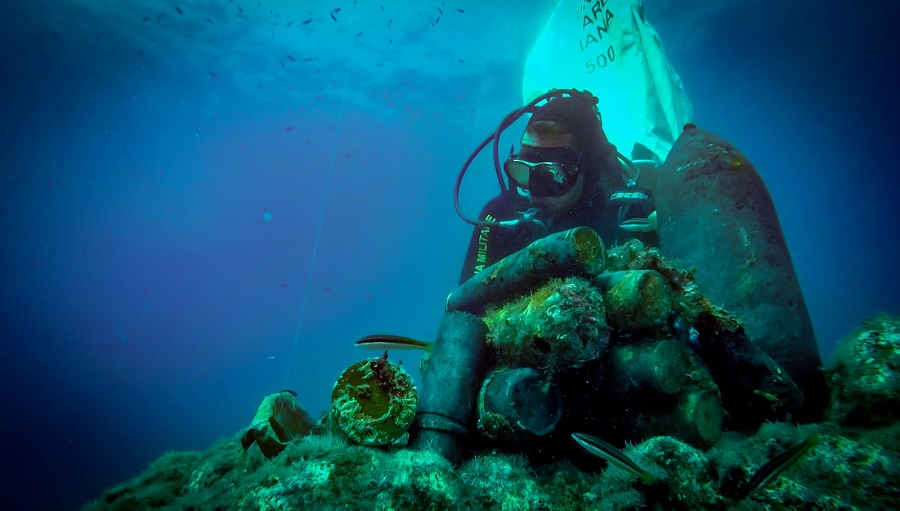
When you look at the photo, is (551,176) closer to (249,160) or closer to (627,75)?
(627,75)

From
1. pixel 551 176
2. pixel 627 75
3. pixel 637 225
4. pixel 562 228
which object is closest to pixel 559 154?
pixel 551 176

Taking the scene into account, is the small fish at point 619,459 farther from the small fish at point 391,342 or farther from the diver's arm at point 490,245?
the diver's arm at point 490,245

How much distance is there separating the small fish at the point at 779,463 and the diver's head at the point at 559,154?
437cm

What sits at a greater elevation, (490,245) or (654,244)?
(654,244)

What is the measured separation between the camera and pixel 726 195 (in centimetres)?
388

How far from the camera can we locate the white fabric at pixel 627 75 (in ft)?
38.6

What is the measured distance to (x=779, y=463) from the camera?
1587mm

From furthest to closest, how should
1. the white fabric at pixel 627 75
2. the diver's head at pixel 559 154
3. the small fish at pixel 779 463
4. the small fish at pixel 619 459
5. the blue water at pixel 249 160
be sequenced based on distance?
the blue water at pixel 249 160 < the white fabric at pixel 627 75 < the diver's head at pixel 559 154 < the small fish at pixel 619 459 < the small fish at pixel 779 463

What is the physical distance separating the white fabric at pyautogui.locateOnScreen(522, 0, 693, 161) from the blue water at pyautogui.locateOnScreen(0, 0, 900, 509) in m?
8.10

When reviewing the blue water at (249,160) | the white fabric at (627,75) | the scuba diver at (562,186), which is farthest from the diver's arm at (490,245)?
the blue water at (249,160)

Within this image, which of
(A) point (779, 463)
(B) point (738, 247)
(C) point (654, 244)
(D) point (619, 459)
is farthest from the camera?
(C) point (654, 244)

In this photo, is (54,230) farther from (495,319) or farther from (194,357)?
(495,319)

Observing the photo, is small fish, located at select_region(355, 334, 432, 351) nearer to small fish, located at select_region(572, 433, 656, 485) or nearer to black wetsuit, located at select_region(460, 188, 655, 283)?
small fish, located at select_region(572, 433, 656, 485)

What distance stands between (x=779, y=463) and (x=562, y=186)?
14.8 ft
